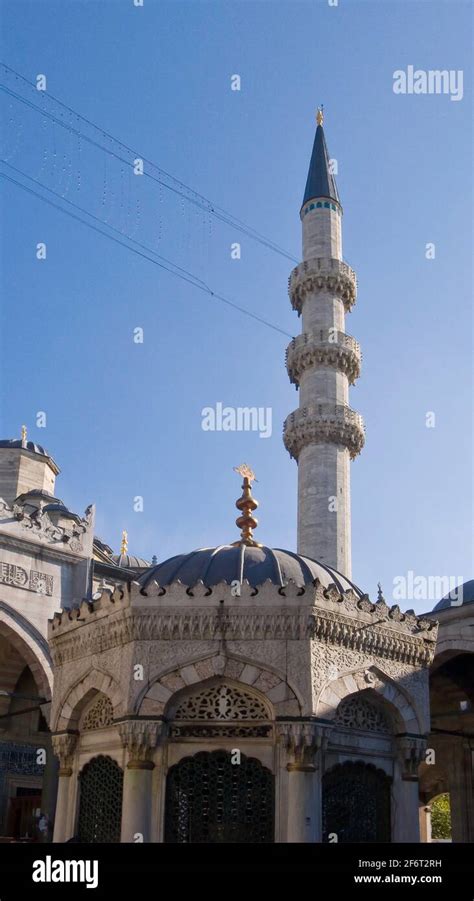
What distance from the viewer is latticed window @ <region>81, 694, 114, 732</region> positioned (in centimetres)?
1055

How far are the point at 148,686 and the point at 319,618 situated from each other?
6.60 ft

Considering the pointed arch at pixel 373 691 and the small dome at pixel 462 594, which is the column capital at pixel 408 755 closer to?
the pointed arch at pixel 373 691

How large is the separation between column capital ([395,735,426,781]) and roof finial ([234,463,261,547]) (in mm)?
3079

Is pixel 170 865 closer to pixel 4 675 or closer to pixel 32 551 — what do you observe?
pixel 32 551

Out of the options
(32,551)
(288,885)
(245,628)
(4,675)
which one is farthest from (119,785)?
(4,675)

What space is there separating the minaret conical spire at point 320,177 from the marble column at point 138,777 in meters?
28.8

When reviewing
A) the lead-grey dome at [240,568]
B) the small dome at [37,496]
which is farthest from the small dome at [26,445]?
the lead-grey dome at [240,568]

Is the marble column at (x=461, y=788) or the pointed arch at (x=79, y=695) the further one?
the marble column at (x=461, y=788)

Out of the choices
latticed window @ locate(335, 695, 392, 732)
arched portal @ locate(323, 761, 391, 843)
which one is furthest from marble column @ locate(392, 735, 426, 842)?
latticed window @ locate(335, 695, 392, 732)

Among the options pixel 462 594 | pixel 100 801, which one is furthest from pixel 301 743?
pixel 462 594

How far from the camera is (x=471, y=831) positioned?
65.8 ft

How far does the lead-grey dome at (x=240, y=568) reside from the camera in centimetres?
1090

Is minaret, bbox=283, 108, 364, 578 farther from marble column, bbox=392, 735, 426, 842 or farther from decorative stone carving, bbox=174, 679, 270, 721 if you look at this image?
decorative stone carving, bbox=174, 679, 270, 721

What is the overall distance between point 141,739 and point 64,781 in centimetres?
184
